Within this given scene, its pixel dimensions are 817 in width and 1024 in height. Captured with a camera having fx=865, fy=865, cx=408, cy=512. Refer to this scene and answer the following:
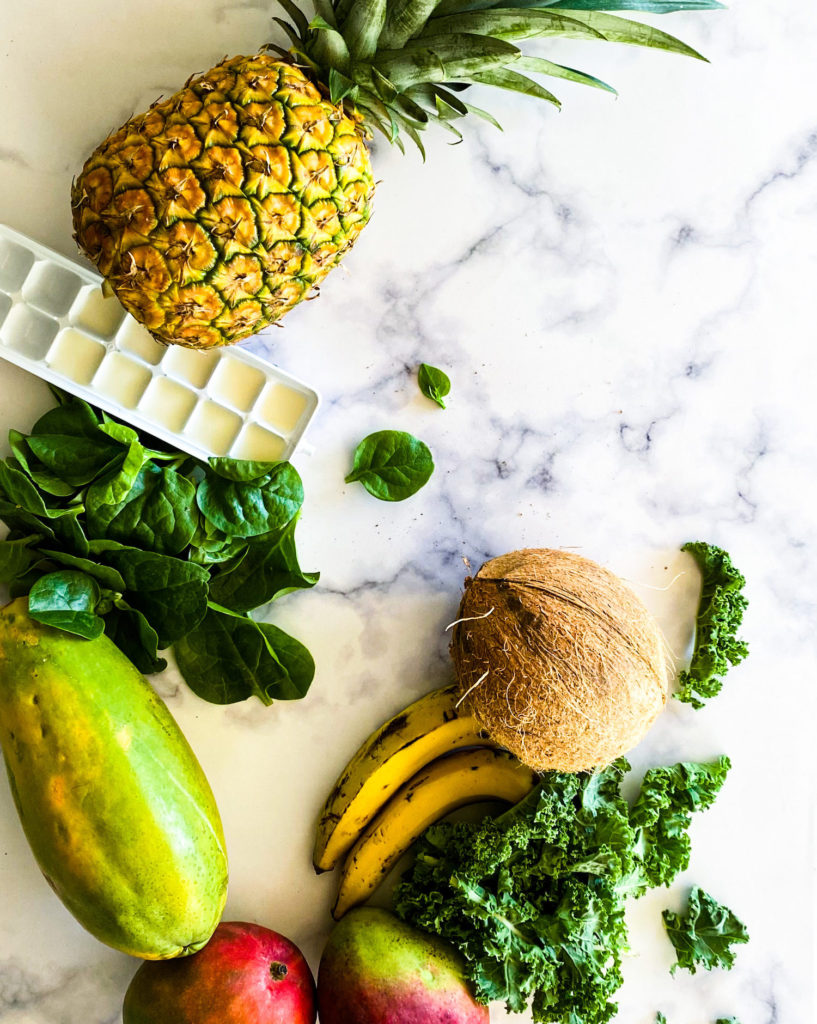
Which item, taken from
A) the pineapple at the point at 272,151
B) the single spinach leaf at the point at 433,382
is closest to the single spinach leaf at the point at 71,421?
the pineapple at the point at 272,151

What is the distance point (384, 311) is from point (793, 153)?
0.72m

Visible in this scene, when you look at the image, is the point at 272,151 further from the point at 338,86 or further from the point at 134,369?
the point at 134,369

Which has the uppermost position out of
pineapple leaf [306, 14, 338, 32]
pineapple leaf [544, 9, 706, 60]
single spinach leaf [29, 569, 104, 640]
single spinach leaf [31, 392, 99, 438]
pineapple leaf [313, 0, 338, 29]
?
pineapple leaf [544, 9, 706, 60]

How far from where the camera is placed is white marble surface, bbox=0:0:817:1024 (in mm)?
1372

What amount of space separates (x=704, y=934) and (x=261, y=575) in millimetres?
919

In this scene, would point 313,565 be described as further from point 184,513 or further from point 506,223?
point 506,223

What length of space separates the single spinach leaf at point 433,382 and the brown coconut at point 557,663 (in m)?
0.30

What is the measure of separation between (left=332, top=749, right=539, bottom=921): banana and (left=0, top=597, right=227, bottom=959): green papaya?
0.27m

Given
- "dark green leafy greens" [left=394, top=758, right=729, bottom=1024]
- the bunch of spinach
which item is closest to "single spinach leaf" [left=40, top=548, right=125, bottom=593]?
the bunch of spinach

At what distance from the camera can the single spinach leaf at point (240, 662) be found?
130cm

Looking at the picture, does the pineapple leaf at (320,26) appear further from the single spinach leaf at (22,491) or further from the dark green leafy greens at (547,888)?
the dark green leafy greens at (547,888)

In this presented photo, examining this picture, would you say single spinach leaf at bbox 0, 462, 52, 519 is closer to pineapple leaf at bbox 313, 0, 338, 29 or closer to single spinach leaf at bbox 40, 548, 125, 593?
single spinach leaf at bbox 40, 548, 125, 593

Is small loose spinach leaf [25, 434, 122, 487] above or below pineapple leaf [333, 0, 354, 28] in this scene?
below

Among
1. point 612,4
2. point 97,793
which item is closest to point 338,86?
point 612,4
